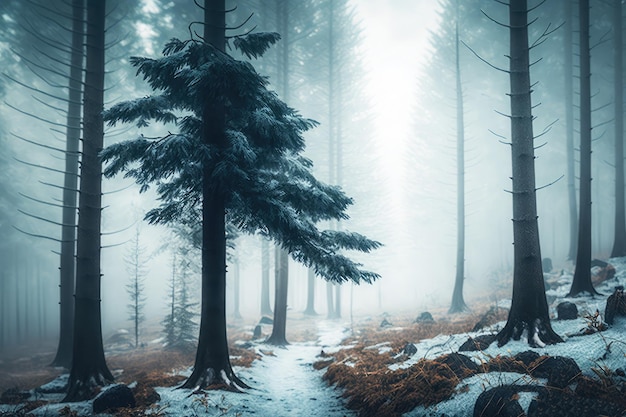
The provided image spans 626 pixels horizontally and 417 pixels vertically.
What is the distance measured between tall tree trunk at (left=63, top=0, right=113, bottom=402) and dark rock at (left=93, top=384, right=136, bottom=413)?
193cm

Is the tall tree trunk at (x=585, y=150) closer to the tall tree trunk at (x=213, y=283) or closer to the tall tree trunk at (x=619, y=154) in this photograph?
the tall tree trunk at (x=619, y=154)

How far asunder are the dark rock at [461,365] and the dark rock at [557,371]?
2.66 feet

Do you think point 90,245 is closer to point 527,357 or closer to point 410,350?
point 410,350

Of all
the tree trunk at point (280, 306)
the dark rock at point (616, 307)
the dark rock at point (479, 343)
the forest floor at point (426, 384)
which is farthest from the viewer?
the tree trunk at point (280, 306)

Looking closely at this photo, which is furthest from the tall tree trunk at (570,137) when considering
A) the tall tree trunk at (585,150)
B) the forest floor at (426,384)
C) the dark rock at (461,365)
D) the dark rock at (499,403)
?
the dark rock at (499,403)

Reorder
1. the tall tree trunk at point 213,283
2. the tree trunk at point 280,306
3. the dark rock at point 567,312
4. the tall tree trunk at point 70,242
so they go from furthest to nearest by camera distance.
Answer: the tree trunk at point 280,306
the tall tree trunk at point 70,242
the dark rock at point 567,312
the tall tree trunk at point 213,283

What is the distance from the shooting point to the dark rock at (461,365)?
489 centimetres

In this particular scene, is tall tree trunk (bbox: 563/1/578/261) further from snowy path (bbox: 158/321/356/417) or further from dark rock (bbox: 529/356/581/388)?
snowy path (bbox: 158/321/356/417)

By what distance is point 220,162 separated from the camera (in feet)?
19.5

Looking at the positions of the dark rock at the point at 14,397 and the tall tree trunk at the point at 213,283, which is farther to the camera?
the dark rock at the point at 14,397

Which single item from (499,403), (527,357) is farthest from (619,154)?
(499,403)

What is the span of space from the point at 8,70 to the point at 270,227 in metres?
23.4

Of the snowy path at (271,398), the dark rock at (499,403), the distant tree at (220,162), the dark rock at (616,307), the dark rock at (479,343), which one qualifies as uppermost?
the distant tree at (220,162)

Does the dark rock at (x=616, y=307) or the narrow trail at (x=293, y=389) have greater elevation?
the dark rock at (x=616, y=307)
